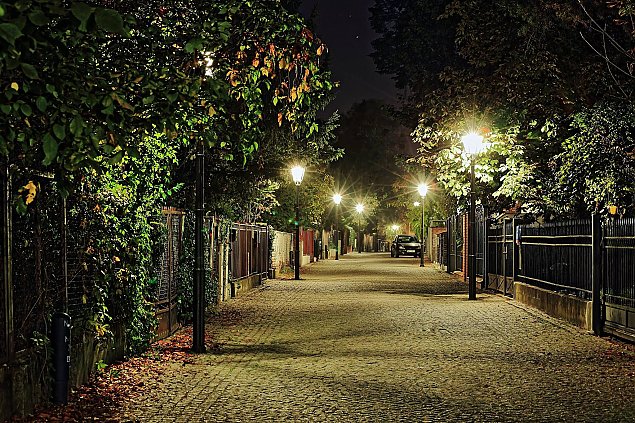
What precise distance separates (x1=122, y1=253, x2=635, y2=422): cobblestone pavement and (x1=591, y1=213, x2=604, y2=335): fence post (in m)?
0.33

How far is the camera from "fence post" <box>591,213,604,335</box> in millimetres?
15070

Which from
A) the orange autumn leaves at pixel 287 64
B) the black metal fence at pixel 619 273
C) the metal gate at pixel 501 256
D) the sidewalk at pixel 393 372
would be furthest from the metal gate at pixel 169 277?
the metal gate at pixel 501 256

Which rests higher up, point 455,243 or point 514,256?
point 455,243

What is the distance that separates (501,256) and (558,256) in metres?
6.84

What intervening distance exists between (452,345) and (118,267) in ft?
17.2

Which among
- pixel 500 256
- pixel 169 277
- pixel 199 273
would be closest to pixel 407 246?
pixel 500 256

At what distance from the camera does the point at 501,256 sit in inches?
990

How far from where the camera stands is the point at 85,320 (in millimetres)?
9969

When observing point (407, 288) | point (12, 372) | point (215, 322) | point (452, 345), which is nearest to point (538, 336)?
point (452, 345)

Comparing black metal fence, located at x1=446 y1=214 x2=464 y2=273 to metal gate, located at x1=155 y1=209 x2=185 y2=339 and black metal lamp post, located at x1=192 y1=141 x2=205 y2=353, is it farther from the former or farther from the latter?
black metal lamp post, located at x1=192 y1=141 x2=205 y2=353

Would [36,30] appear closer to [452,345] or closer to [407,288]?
[452,345]

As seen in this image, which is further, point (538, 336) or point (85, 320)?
point (538, 336)

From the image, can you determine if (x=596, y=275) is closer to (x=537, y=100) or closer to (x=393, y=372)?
(x=393, y=372)

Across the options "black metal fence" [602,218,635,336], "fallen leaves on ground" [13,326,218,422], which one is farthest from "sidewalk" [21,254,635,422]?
"black metal fence" [602,218,635,336]
